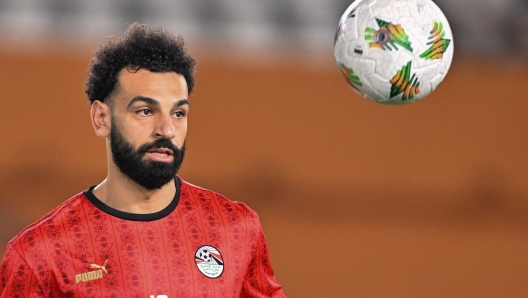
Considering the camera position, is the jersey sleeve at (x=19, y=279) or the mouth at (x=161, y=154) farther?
the mouth at (x=161, y=154)

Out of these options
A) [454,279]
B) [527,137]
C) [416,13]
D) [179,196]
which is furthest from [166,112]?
[527,137]

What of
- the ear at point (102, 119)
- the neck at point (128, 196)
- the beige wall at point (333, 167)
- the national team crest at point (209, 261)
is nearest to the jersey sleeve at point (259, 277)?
the national team crest at point (209, 261)

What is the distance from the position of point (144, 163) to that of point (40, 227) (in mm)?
500

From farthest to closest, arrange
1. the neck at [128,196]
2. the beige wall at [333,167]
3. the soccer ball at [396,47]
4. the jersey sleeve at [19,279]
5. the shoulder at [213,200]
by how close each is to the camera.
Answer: the beige wall at [333,167], the shoulder at [213,200], the soccer ball at [396,47], the neck at [128,196], the jersey sleeve at [19,279]

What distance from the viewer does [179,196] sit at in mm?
4047

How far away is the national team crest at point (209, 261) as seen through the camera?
3.88 metres

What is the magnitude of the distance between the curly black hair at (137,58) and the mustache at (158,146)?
322mm

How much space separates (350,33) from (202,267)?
1.20 meters

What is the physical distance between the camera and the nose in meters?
3.73

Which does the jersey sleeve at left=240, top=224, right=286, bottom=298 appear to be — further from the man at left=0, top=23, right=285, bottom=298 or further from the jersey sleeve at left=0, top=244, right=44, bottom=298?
the jersey sleeve at left=0, top=244, right=44, bottom=298

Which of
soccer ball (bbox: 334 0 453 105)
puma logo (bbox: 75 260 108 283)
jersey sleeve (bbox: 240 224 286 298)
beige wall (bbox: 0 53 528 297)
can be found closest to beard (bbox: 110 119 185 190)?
puma logo (bbox: 75 260 108 283)

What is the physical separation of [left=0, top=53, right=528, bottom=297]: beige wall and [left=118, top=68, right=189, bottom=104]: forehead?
10.7 feet

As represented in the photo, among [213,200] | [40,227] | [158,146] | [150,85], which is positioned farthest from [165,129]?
[40,227]

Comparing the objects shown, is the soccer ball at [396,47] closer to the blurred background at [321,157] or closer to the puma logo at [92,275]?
the puma logo at [92,275]
